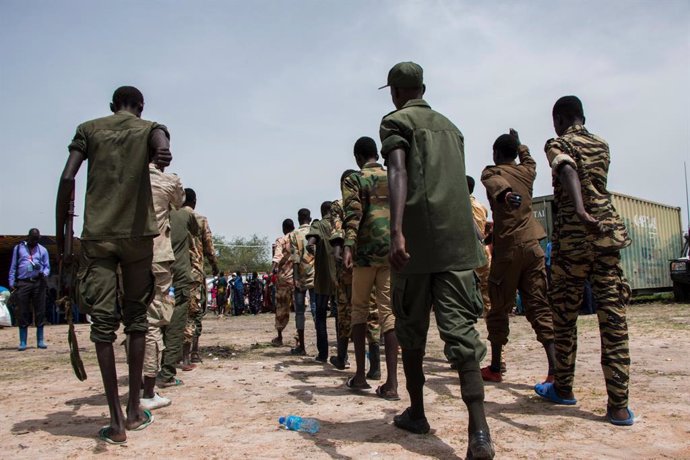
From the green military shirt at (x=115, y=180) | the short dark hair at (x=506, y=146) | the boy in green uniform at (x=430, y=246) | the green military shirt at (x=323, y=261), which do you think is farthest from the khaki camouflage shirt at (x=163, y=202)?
the short dark hair at (x=506, y=146)

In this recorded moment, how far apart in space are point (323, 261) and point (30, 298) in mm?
6297

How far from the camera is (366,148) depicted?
5.28m

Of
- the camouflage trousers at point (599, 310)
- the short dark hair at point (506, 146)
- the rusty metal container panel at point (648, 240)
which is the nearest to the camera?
the camouflage trousers at point (599, 310)

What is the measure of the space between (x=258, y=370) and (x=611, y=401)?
3724mm

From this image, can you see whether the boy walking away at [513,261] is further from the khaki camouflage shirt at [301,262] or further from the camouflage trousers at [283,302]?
the camouflage trousers at [283,302]

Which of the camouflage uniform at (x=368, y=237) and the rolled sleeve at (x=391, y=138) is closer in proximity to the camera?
the rolled sleeve at (x=391, y=138)

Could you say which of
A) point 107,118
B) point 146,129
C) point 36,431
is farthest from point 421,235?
point 36,431

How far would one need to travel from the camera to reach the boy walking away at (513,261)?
189 inches

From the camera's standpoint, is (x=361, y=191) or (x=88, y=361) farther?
(x=88, y=361)

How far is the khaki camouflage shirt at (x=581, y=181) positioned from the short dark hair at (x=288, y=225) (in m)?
5.64

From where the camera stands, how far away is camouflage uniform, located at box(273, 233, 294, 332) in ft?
27.7

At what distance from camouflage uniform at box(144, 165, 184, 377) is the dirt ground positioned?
1.72 ft

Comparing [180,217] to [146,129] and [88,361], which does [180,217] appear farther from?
[88,361]

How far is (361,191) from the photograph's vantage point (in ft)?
16.0
